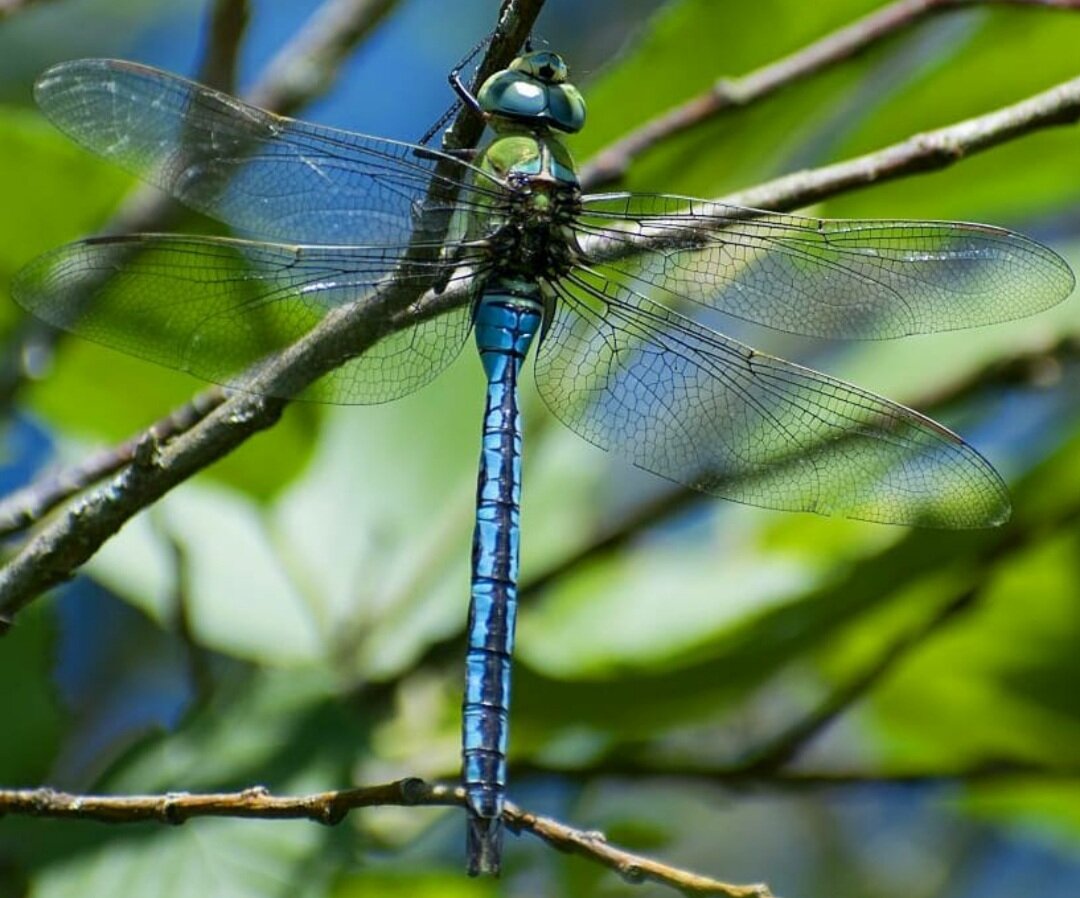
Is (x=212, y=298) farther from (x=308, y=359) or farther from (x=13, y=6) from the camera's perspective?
(x=13, y=6)

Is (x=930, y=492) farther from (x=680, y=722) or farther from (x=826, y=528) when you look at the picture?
(x=826, y=528)

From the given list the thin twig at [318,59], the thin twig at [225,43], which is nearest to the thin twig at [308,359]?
the thin twig at [225,43]

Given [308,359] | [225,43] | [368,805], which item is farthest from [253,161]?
[368,805]

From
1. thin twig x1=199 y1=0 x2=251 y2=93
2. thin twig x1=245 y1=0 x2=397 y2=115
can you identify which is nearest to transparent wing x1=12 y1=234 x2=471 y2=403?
thin twig x1=199 y1=0 x2=251 y2=93

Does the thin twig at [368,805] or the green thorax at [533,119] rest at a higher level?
the green thorax at [533,119]

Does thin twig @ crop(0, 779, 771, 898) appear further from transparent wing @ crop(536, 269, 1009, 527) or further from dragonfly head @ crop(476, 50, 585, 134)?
dragonfly head @ crop(476, 50, 585, 134)

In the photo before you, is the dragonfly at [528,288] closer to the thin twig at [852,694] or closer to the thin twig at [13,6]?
the thin twig at [852,694]
